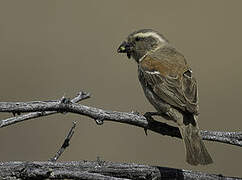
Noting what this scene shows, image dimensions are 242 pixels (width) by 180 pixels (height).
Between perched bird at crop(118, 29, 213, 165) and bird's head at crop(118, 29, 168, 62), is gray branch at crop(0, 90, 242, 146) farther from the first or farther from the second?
bird's head at crop(118, 29, 168, 62)

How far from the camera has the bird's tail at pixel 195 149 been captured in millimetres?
5152

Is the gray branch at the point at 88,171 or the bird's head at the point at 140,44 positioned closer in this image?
the gray branch at the point at 88,171

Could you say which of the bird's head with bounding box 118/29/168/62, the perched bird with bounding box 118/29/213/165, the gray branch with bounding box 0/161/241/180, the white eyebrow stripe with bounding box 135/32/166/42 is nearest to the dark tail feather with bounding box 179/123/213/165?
the perched bird with bounding box 118/29/213/165

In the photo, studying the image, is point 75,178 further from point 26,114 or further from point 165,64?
point 165,64

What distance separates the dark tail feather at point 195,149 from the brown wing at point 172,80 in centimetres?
27

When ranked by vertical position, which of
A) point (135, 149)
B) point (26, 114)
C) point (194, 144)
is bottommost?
point (135, 149)

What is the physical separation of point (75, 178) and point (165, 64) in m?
2.62

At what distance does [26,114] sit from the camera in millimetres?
4449

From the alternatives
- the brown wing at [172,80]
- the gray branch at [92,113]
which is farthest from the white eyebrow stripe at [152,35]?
the gray branch at [92,113]

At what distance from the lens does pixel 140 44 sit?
705 centimetres

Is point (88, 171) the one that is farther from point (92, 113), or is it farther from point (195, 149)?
point (195, 149)

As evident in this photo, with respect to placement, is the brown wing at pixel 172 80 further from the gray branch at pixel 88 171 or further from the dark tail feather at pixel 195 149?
the gray branch at pixel 88 171

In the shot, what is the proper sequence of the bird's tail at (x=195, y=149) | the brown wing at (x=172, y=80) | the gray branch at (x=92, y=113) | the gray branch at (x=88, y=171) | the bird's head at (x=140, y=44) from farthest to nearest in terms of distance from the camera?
the bird's head at (x=140, y=44) → the brown wing at (x=172, y=80) → the bird's tail at (x=195, y=149) → the gray branch at (x=92, y=113) → the gray branch at (x=88, y=171)

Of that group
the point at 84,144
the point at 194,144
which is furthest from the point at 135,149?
the point at 194,144
